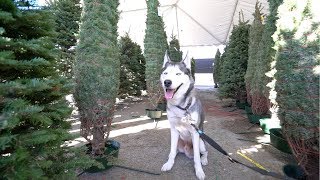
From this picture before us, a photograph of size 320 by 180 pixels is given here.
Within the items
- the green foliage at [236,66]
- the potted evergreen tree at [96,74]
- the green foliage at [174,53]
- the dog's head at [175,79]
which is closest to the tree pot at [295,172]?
the dog's head at [175,79]

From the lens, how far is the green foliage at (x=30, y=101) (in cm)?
194

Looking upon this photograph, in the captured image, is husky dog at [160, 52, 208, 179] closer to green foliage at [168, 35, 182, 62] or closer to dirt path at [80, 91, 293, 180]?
dirt path at [80, 91, 293, 180]

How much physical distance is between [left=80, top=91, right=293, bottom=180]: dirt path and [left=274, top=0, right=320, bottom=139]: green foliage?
137cm

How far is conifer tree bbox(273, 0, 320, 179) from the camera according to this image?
2922 mm

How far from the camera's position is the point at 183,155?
16.1 ft

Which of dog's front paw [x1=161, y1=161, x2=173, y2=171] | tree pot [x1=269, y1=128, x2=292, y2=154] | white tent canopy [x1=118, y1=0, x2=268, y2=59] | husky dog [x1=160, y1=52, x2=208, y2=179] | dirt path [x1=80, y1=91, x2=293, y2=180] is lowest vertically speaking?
dirt path [x1=80, y1=91, x2=293, y2=180]

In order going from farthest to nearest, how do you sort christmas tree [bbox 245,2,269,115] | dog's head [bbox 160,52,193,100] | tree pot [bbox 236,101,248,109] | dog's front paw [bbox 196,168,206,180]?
tree pot [bbox 236,101,248,109] < christmas tree [bbox 245,2,269,115] < dog's front paw [bbox 196,168,206,180] < dog's head [bbox 160,52,193,100]

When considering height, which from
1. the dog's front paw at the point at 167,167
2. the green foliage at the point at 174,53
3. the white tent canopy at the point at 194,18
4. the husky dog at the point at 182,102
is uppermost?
the white tent canopy at the point at 194,18

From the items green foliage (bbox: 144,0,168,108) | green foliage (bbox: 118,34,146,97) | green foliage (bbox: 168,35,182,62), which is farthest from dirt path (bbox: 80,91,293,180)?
green foliage (bbox: 168,35,182,62)

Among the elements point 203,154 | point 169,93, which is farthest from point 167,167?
point 169,93

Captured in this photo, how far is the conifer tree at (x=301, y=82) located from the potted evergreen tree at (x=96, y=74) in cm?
269

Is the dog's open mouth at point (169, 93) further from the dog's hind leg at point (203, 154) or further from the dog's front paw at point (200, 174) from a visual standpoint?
the dog's front paw at point (200, 174)

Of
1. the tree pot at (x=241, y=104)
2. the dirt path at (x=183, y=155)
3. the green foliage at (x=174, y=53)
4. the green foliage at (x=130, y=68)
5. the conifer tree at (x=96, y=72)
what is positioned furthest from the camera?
the green foliage at (x=130, y=68)

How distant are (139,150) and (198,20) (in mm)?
19632
